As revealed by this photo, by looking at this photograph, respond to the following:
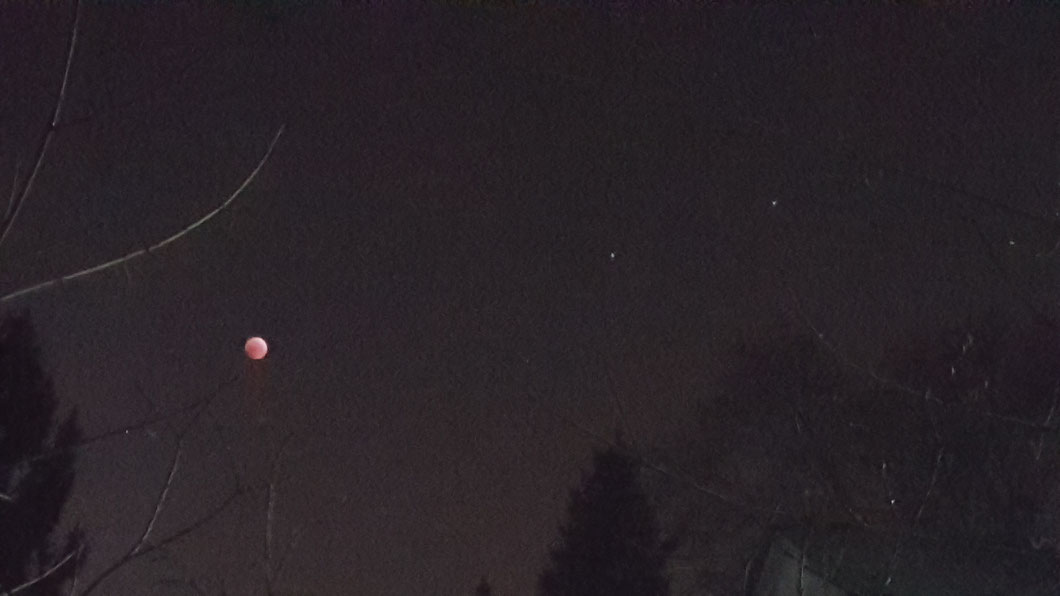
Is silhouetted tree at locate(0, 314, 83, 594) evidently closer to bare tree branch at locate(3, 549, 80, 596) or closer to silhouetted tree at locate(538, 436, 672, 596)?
bare tree branch at locate(3, 549, 80, 596)

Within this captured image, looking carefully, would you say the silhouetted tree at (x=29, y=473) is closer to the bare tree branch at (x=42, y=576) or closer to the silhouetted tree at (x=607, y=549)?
the bare tree branch at (x=42, y=576)

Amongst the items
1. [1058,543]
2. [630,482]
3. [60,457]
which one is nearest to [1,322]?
[60,457]

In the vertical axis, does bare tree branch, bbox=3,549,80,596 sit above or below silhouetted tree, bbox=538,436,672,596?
below

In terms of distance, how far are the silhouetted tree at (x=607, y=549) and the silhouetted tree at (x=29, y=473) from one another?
1.56 meters

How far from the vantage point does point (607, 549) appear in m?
4.45

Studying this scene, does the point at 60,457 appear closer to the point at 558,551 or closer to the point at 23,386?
the point at 23,386

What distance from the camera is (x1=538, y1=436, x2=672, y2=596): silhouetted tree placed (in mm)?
4031

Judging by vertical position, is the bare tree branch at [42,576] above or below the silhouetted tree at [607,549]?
below

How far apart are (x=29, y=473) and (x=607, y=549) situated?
2.25 m

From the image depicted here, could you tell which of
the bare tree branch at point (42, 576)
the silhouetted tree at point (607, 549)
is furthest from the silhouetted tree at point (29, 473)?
the silhouetted tree at point (607, 549)

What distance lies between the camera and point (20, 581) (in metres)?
2.85

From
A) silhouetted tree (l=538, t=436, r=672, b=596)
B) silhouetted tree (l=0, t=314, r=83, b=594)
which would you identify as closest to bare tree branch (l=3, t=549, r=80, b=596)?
silhouetted tree (l=0, t=314, r=83, b=594)

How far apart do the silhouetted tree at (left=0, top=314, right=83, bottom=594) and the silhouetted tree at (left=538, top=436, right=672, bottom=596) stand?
1.56 meters

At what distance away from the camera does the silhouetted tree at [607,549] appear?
4.03m
